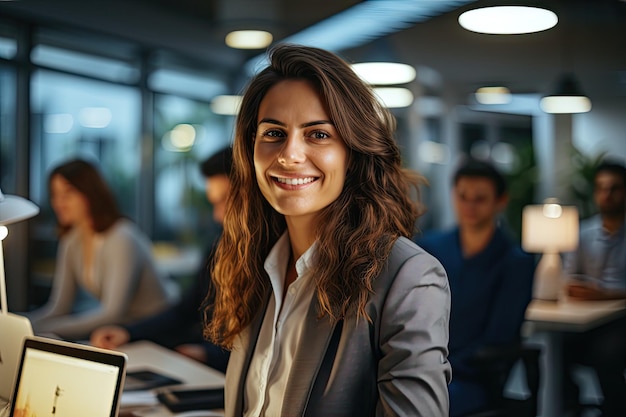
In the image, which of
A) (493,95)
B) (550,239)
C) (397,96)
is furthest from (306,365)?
(397,96)

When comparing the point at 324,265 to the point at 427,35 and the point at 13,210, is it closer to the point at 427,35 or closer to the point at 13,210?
the point at 13,210

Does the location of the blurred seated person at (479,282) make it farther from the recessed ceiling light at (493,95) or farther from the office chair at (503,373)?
the recessed ceiling light at (493,95)

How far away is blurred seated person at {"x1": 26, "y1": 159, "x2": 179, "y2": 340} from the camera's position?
13.0 feet

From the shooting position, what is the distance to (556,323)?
159 inches

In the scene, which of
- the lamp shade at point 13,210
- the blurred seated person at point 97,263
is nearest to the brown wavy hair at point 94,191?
the blurred seated person at point 97,263

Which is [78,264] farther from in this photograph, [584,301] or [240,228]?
[584,301]

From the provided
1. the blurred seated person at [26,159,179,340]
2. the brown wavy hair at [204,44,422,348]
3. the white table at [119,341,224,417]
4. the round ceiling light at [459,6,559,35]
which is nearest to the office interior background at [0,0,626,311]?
the round ceiling light at [459,6,559,35]

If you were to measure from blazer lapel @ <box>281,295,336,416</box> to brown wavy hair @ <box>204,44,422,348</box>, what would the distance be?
4cm

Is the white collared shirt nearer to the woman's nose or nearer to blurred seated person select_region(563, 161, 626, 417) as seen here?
the woman's nose

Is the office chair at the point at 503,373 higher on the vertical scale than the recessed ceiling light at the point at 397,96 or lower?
lower

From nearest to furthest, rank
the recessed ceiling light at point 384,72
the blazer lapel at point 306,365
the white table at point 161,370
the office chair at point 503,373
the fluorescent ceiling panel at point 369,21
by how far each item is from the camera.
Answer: the blazer lapel at point 306,365
the white table at point 161,370
the office chair at point 503,373
the recessed ceiling light at point 384,72
the fluorescent ceiling panel at point 369,21

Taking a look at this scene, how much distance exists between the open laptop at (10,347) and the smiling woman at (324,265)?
505 mm

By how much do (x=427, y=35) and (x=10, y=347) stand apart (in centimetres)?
499

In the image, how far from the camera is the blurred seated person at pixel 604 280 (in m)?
4.17
